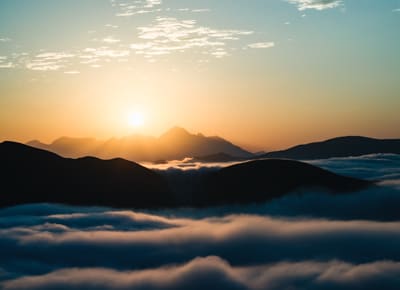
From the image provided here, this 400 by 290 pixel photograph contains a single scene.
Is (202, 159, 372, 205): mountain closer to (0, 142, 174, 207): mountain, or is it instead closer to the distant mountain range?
the distant mountain range

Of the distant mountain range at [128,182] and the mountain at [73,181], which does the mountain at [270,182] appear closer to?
the distant mountain range at [128,182]

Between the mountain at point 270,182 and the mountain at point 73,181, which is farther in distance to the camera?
the mountain at point 270,182

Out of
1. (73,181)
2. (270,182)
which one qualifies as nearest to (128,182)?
(73,181)

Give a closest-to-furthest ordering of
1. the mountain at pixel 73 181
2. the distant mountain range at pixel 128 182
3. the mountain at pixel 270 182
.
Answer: the mountain at pixel 73 181 → the distant mountain range at pixel 128 182 → the mountain at pixel 270 182

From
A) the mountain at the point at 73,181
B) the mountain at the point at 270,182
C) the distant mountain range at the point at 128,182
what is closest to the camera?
the mountain at the point at 73,181

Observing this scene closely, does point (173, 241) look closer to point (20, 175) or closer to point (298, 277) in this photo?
point (298, 277)

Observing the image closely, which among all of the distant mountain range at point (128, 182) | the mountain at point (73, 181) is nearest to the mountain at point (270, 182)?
the distant mountain range at point (128, 182)

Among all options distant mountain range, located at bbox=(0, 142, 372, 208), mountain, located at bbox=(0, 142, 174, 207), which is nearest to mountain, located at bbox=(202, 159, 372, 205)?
distant mountain range, located at bbox=(0, 142, 372, 208)

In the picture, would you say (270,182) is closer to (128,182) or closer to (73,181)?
(128,182)
